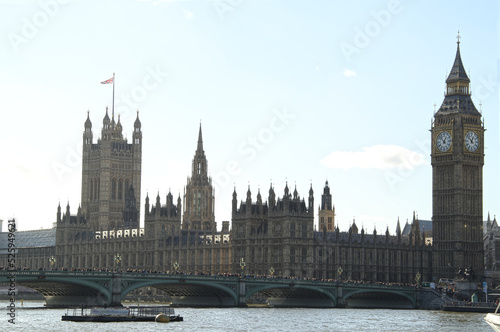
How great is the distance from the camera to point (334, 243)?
19150cm

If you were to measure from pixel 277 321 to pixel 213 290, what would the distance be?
2737 cm

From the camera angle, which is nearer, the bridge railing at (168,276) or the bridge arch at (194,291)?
the bridge railing at (168,276)

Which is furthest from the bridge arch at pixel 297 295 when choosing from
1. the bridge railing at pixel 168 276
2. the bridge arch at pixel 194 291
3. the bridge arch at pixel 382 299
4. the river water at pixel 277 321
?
the bridge arch at pixel 382 299

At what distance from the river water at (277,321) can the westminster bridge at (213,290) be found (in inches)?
139

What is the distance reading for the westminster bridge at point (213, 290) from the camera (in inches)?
5531

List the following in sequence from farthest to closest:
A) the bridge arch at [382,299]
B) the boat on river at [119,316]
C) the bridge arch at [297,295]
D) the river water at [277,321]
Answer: the bridge arch at [382,299]
the bridge arch at [297,295]
the boat on river at [119,316]
the river water at [277,321]

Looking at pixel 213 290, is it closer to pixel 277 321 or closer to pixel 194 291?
pixel 194 291

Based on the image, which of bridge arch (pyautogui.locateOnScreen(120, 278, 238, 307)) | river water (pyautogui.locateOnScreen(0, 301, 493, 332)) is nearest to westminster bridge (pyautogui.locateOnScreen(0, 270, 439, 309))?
bridge arch (pyautogui.locateOnScreen(120, 278, 238, 307))

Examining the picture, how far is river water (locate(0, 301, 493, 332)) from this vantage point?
116106mm

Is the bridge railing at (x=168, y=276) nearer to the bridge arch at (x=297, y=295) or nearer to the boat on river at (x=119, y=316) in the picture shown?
the bridge arch at (x=297, y=295)

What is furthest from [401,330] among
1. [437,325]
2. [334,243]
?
[334,243]

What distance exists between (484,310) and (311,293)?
2558 centimetres

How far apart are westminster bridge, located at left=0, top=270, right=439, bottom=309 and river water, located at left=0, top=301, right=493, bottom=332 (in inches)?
139

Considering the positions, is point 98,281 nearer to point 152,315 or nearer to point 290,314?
point 152,315
